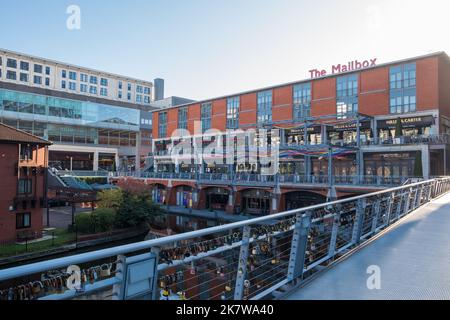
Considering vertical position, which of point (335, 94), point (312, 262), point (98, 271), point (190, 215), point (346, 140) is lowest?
point (190, 215)

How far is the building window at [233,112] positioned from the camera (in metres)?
49.4

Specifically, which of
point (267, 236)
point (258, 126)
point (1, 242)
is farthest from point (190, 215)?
point (267, 236)

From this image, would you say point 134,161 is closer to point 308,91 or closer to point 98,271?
point 308,91

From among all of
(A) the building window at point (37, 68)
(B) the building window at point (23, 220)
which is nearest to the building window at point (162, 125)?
(A) the building window at point (37, 68)

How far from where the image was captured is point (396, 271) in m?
5.23

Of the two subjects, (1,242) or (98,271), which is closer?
(98,271)

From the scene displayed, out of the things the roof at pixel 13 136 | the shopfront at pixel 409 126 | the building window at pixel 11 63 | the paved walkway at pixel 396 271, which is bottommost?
the paved walkway at pixel 396 271

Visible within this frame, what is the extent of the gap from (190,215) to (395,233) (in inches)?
1291

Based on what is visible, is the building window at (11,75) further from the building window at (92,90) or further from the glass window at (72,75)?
the building window at (92,90)

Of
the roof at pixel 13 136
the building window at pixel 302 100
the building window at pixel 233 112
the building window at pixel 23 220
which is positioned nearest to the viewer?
the roof at pixel 13 136

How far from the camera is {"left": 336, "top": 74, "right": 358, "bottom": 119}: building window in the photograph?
37.8 m

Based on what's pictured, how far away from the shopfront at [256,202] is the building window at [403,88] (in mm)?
16152

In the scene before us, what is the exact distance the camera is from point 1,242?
23.1 metres

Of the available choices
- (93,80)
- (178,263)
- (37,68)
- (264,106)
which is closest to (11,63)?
(37,68)
